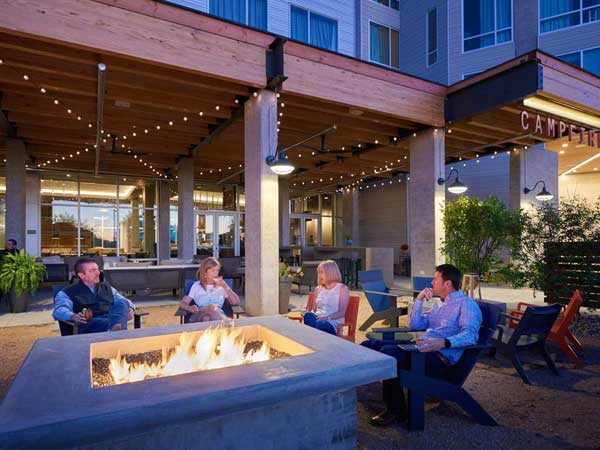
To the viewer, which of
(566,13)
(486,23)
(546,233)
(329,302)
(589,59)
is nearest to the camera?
(329,302)

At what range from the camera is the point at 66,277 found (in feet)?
31.5

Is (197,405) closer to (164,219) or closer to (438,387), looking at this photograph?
(438,387)

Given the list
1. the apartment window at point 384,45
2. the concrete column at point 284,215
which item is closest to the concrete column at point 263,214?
the apartment window at point 384,45

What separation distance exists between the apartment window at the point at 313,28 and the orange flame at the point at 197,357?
12.4 m

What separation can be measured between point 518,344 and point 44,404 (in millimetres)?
4008

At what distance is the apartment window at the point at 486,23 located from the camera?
1402 cm

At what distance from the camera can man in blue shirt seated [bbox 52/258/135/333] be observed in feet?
12.4

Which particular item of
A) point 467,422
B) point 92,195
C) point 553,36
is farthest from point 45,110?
point 553,36

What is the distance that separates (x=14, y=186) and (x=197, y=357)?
34.4 feet

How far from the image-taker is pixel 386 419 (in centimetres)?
293

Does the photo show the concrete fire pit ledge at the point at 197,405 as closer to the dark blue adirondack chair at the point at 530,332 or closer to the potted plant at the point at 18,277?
the dark blue adirondack chair at the point at 530,332

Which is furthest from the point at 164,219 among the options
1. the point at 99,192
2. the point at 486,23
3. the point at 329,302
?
the point at 486,23

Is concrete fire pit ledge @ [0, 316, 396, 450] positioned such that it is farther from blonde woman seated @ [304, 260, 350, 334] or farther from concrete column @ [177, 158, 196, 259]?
concrete column @ [177, 158, 196, 259]

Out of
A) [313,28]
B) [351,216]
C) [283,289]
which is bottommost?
[283,289]
